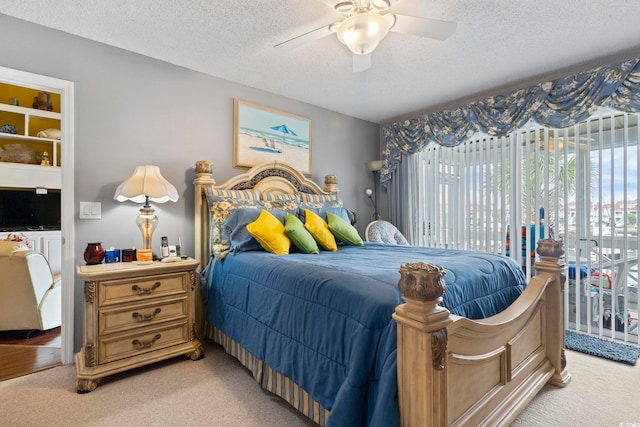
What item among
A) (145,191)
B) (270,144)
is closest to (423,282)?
(145,191)

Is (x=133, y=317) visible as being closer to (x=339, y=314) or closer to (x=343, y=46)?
(x=339, y=314)

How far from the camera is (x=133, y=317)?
203 centimetres

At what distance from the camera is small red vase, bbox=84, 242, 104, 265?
2.10 metres

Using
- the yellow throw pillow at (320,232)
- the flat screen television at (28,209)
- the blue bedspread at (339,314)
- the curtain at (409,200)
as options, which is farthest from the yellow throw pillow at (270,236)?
the flat screen television at (28,209)

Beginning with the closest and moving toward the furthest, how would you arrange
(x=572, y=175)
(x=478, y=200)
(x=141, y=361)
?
(x=141, y=361), (x=572, y=175), (x=478, y=200)

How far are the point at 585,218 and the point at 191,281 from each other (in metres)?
3.42

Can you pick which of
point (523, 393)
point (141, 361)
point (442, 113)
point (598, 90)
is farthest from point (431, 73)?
point (141, 361)

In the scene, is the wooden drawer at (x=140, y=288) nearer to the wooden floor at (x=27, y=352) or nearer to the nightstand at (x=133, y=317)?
the nightstand at (x=133, y=317)

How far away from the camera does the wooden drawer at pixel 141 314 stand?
1.94 metres

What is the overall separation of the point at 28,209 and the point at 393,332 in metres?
4.86

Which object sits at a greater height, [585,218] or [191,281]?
[585,218]

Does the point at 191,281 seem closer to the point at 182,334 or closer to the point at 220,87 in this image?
the point at 182,334

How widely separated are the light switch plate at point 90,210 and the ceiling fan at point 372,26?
186 centimetres

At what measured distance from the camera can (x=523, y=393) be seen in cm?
165
